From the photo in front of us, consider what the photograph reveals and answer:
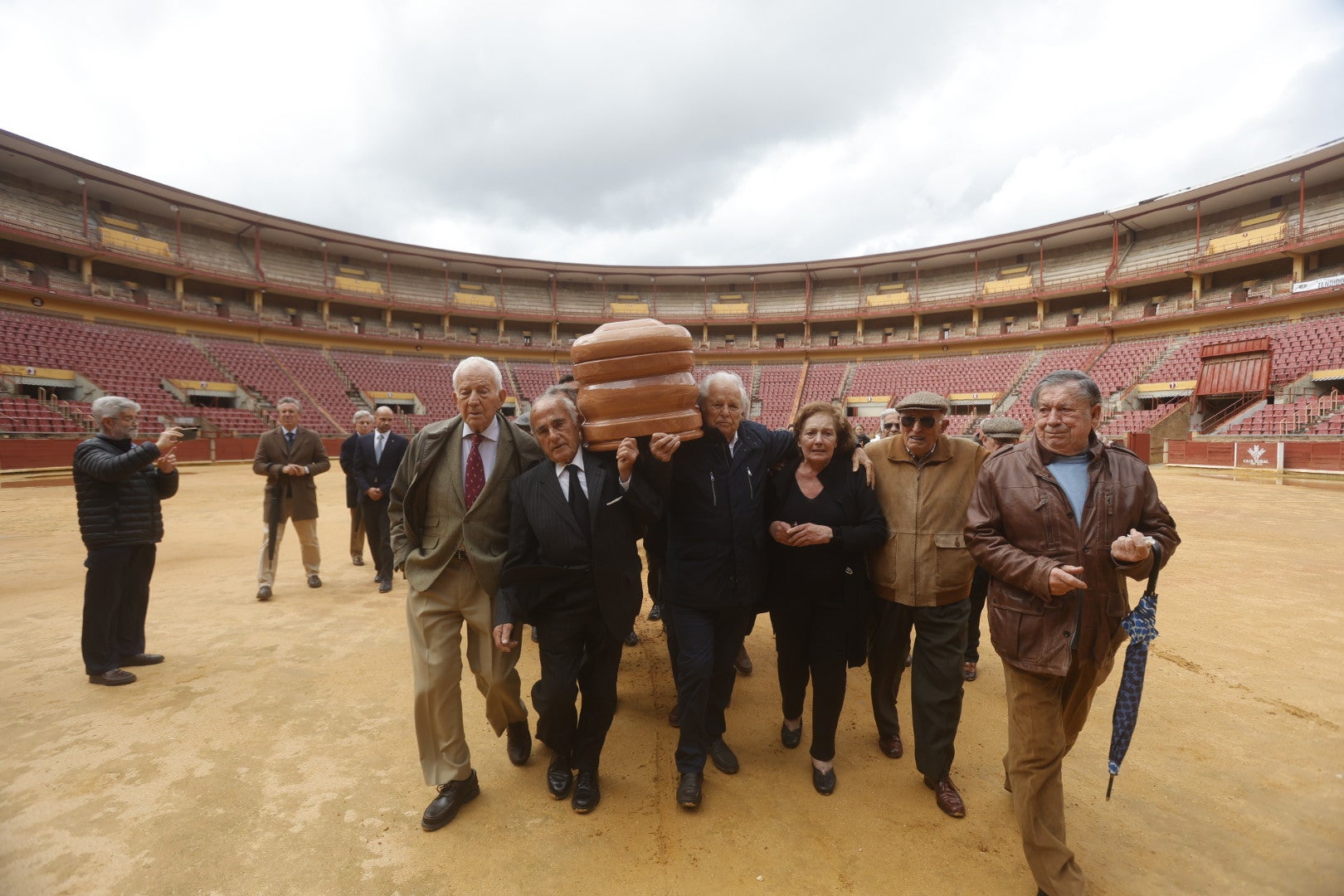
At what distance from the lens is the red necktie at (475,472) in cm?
280

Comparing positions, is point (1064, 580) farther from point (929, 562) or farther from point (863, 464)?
point (863, 464)

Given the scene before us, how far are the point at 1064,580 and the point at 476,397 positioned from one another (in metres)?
2.69

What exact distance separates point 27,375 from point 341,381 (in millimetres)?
11062

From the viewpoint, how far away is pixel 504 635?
8.35 feet

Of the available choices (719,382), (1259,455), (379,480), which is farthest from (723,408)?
(1259,455)

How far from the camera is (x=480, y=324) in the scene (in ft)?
120

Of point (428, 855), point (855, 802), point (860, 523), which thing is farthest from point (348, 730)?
point (860, 523)

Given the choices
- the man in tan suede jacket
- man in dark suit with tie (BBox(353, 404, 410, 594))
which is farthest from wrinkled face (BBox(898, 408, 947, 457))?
man in dark suit with tie (BBox(353, 404, 410, 594))

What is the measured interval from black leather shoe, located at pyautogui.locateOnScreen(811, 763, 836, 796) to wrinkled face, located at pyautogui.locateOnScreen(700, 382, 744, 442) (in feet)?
5.87

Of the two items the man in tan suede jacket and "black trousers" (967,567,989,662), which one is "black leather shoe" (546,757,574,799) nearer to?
the man in tan suede jacket

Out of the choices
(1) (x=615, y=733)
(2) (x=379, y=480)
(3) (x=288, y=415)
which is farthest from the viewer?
(2) (x=379, y=480)

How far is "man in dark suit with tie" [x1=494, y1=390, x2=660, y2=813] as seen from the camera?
2586mm

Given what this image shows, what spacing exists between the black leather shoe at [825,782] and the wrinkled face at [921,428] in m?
1.71

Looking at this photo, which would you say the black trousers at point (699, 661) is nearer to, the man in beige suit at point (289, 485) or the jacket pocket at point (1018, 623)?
the jacket pocket at point (1018, 623)
